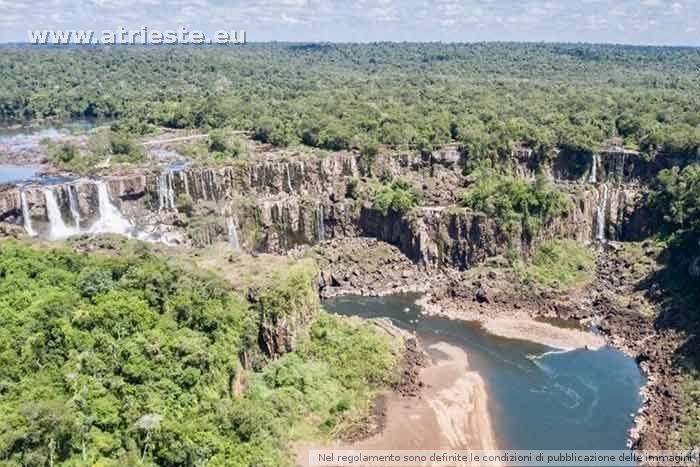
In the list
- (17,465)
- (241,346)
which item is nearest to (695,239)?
(241,346)

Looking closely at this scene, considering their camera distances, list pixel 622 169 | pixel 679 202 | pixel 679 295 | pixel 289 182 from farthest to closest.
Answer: pixel 622 169 < pixel 289 182 < pixel 679 202 < pixel 679 295

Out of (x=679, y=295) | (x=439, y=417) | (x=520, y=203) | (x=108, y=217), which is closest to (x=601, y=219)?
(x=520, y=203)

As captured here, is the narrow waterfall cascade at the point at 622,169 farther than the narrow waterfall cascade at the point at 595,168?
No

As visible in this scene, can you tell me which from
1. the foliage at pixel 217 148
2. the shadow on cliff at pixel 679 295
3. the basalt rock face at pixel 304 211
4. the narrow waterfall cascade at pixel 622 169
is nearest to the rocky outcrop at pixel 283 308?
the basalt rock face at pixel 304 211

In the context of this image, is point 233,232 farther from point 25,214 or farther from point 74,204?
point 25,214

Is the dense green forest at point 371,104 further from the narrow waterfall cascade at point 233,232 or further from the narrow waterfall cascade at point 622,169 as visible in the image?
the narrow waterfall cascade at point 233,232

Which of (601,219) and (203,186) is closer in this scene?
(203,186)
